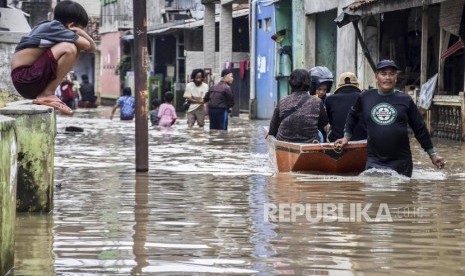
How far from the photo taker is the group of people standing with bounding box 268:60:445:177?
1075 centimetres

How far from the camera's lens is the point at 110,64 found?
191 feet

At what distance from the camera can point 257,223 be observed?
771 cm

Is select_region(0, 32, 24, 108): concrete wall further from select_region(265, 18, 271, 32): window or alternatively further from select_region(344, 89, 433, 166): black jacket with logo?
select_region(265, 18, 271, 32): window

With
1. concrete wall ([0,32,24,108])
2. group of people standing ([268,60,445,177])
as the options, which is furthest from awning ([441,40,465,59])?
concrete wall ([0,32,24,108])

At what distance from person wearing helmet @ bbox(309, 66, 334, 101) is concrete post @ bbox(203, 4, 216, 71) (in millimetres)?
27892

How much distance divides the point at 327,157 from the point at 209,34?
99.4ft

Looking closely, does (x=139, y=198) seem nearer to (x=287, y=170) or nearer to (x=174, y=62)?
(x=287, y=170)

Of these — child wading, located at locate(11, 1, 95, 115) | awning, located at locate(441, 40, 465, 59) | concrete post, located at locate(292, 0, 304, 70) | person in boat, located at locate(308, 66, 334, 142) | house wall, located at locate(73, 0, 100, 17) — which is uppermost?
house wall, located at locate(73, 0, 100, 17)

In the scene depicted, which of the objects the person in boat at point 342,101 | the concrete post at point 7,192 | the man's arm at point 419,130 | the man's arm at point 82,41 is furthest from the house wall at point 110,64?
the concrete post at point 7,192

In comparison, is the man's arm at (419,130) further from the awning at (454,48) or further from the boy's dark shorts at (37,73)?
the awning at (454,48)

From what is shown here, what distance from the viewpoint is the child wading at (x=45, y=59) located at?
353 inches

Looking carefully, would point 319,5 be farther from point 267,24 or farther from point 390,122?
point 390,122

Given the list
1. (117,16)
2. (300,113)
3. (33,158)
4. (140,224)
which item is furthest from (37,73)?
(117,16)

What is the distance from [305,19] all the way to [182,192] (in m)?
20.6
